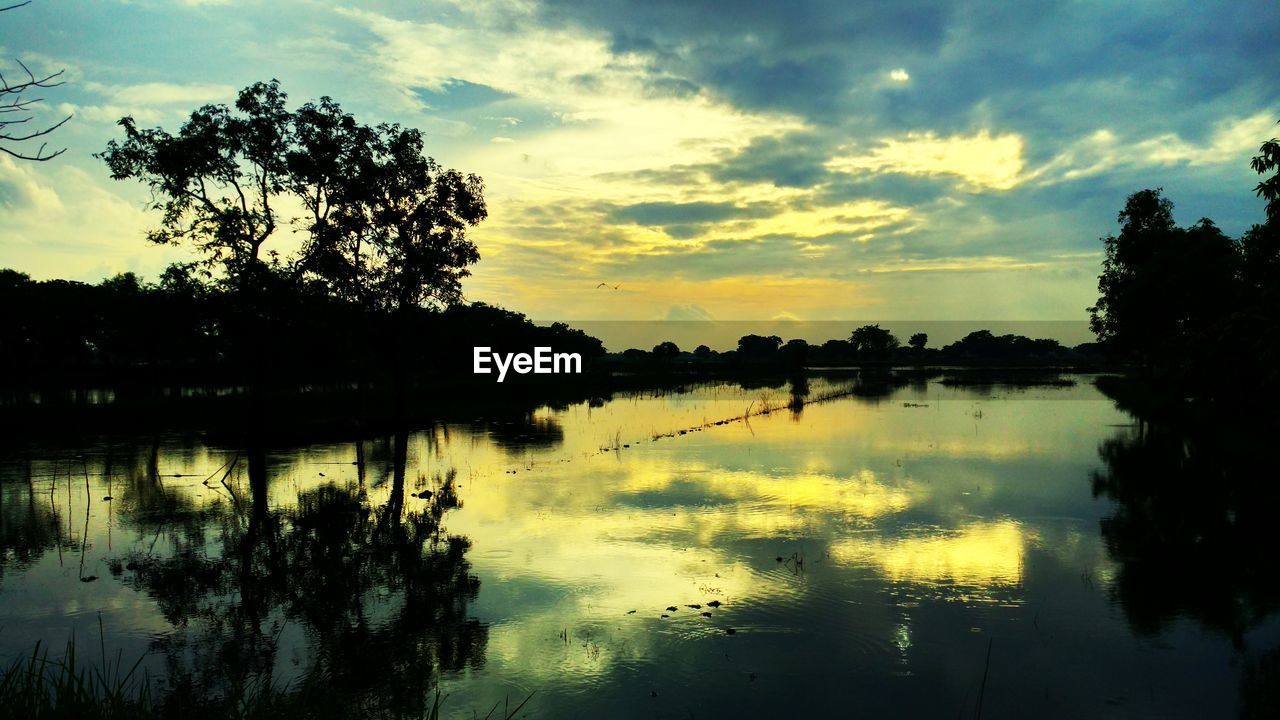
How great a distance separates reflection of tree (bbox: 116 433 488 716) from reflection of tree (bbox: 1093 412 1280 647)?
11.5 meters

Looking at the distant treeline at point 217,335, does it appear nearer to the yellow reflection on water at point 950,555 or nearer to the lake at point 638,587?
the lake at point 638,587

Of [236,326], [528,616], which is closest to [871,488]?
[528,616]

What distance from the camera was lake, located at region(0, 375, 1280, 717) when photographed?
9.63 m

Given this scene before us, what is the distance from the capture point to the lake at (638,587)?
9.63 meters

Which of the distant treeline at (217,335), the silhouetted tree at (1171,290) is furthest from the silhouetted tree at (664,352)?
the silhouetted tree at (1171,290)

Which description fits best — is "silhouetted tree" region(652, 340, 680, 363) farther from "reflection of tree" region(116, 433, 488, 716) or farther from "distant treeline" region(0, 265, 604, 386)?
"reflection of tree" region(116, 433, 488, 716)

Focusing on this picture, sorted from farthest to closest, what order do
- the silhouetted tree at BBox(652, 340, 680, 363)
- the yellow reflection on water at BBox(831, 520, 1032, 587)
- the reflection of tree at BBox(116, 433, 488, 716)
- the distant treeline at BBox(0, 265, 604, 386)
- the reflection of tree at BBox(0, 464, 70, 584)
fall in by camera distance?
1. the silhouetted tree at BBox(652, 340, 680, 363)
2. the distant treeline at BBox(0, 265, 604, 386)
3. the reflection of tree at BBox(0, 464, 70, 584)
4. the yellow reflection on water at BBox(831, 520, 1032, 587)
5. the reflection of tree at BBox(116, 433, 488, 716)

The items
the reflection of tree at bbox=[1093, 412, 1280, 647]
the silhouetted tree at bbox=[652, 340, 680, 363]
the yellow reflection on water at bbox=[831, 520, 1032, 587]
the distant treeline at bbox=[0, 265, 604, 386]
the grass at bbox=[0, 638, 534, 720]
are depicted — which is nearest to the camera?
the grass at bbox=[0, 638, 534, 720]

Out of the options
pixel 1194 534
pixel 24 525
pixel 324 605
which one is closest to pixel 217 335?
pixel 24 525

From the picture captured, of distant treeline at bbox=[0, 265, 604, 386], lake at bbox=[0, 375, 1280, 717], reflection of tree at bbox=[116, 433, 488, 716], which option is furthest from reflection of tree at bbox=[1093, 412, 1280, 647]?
distant treeline at bbox=[0, 265, 604, 386]

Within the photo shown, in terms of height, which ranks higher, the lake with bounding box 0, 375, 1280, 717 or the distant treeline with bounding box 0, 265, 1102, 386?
the distant treeline with bounding box 0, 265, 1102, 386

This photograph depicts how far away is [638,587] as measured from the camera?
44.3 ft

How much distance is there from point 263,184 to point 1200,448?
44.9m

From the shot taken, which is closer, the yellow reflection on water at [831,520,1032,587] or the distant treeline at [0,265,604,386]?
the yellow reflection on water at [831,520,1032,587]
